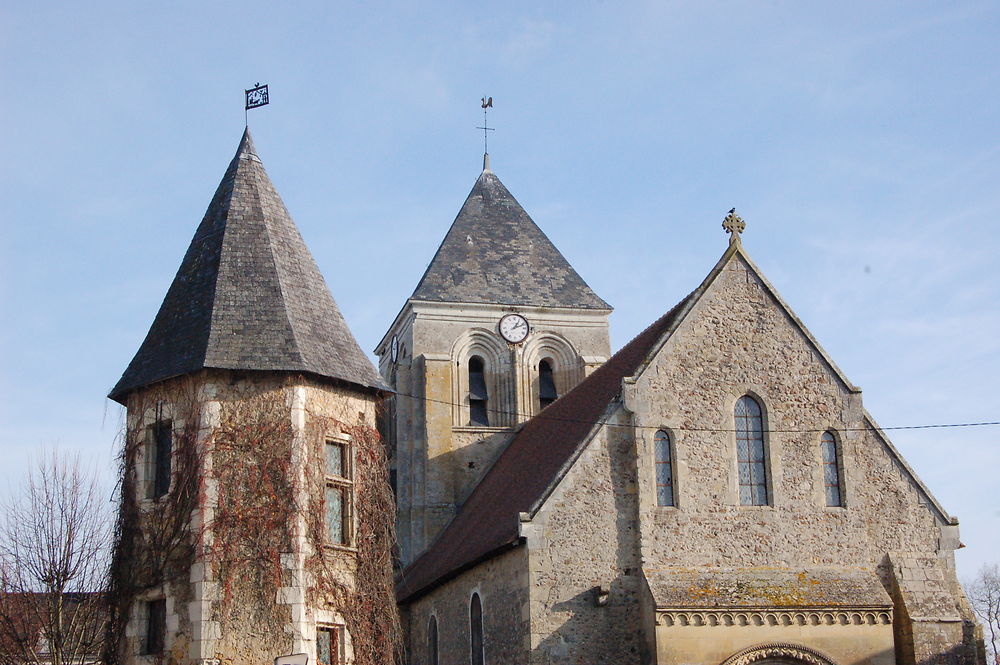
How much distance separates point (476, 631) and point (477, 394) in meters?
10.8

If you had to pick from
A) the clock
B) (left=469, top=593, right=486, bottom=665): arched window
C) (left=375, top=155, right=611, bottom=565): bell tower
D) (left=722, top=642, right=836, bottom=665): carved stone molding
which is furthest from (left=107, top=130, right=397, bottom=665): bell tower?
the clock

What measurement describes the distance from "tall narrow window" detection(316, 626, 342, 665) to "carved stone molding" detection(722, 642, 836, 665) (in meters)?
6.55

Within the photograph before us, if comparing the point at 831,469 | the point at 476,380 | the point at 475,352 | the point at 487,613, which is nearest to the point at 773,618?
the point at 831,469

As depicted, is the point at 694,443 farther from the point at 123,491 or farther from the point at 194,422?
the point at 123,491

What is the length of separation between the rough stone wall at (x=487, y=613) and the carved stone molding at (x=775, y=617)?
2.42 metres

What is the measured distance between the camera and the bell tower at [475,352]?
32.4 m

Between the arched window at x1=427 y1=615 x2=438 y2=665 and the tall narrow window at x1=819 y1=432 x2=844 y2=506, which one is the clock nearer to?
the arched window at x1=427 y1=615 x2=438 y2=665

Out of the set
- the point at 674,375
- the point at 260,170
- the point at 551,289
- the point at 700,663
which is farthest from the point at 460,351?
the point at 700,663

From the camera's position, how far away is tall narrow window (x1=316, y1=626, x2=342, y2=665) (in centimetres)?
2212

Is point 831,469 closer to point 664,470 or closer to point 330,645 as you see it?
point 664,470

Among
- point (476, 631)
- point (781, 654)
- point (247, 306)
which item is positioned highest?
point (247, 306)

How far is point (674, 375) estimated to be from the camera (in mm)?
22812

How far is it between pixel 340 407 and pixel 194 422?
2656 millimetres

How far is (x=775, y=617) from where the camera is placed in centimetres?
2120
